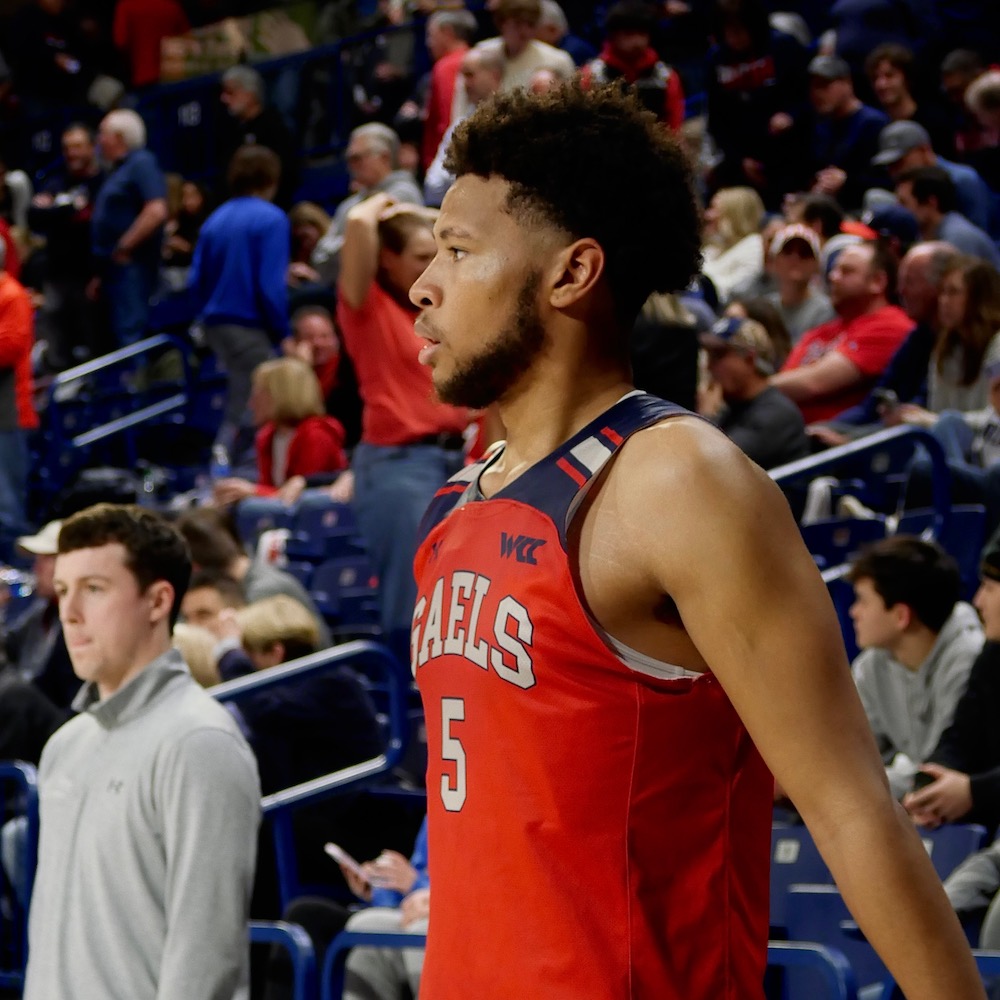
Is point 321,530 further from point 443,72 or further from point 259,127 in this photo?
point 259,127

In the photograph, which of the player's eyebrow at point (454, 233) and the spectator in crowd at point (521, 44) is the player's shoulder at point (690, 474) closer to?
the player's eyebrow at point (454, 233)

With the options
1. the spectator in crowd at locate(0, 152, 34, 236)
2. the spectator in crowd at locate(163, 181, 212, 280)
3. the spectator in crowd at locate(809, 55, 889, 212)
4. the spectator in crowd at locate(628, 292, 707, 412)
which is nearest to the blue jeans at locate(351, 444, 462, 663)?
the spectator in crowd at locate(628, 292, 707, 412)

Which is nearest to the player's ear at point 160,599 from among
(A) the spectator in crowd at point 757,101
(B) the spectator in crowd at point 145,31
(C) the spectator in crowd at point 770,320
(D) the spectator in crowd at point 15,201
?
(C) the spectator in crowd at point 770,320

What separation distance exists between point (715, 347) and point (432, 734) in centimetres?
539

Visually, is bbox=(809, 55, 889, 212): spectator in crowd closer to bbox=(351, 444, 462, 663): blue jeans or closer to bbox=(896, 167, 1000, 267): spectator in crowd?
bbox=(896, 167, 1000, 267): spectator in crowd

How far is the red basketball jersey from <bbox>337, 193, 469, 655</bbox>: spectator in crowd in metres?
4.76

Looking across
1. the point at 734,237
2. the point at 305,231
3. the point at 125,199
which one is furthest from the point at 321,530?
the point at 125,199

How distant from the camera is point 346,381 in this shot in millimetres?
9789

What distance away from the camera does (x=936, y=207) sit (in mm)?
9203

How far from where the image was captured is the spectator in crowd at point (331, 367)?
978cm

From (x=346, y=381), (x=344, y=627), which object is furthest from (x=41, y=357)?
(x=344, y=627)

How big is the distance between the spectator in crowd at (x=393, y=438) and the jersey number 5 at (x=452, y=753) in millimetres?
4715

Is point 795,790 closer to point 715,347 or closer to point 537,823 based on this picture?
point 537,823

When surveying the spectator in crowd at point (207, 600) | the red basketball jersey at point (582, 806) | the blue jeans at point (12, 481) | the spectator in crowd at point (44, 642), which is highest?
the red basketball jersey at point (582, 806)
